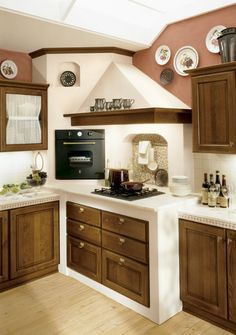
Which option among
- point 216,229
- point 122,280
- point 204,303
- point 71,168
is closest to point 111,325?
point 122,280

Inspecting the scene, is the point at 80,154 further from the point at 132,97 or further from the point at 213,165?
the point at 213,165

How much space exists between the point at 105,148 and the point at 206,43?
1577 millimetres

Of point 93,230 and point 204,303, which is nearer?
point 204,303

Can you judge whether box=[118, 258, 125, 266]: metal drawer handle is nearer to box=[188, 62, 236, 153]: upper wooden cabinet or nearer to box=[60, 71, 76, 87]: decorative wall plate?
box=[188, 62, 236, 153]: upper wooden cabinet

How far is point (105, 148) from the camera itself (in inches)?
154

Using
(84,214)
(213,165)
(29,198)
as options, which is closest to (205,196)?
(213,165)

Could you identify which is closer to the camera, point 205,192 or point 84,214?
point 205,192

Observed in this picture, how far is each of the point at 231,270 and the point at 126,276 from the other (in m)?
0.94

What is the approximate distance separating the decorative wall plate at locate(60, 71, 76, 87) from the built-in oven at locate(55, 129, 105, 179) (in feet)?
1.90

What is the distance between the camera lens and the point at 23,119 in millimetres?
3670

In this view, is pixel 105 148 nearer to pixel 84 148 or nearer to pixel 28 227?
pixel 84 148

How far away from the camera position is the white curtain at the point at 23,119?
3.58 m

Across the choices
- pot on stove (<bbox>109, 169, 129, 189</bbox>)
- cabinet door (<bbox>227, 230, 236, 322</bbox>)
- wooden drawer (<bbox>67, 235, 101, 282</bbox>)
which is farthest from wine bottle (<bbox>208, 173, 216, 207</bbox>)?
wooden drawer (<bbox>67, 235, 101, 282</bbox>)

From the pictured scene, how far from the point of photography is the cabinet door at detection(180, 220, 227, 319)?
2555 mm
